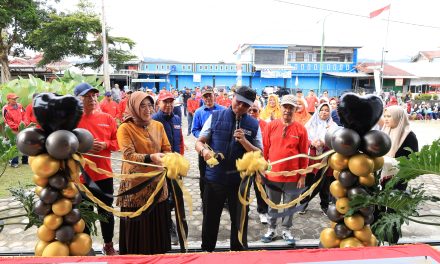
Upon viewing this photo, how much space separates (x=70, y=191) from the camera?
2.12 m

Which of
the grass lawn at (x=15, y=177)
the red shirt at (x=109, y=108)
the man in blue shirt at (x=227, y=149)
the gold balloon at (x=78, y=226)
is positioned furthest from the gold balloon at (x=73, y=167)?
the red shirt at (x=109, y=108)

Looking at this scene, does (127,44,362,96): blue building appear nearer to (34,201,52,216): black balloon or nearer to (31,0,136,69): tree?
(31,0,136,69): tree

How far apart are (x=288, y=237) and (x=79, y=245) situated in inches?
103

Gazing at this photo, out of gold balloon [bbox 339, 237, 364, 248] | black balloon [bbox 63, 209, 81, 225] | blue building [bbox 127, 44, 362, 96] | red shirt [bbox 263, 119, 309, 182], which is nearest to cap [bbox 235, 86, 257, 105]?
red shirt [bbox 263, 119, 309, 182]

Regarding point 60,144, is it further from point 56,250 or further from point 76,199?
point 56,250

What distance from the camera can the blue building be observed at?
31406 millimetres

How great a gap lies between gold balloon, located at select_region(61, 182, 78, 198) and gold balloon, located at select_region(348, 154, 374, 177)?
1.86 m

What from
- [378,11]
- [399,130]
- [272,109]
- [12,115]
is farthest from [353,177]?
[378,11]

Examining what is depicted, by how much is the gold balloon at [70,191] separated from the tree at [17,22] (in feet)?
72.4

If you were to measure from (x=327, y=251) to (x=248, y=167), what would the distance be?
0.80m

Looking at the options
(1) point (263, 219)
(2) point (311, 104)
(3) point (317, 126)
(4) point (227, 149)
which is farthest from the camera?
(2) point (311, 104)

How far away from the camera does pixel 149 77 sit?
3164 centimetres

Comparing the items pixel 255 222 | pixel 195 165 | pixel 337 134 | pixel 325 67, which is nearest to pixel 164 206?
pixel 337 134

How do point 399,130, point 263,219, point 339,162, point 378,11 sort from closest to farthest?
point 339,162 < point 399,130 < point 263,219 < point 378,11
